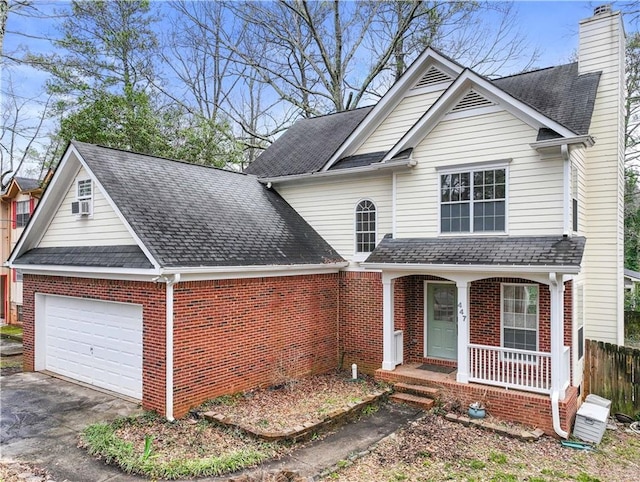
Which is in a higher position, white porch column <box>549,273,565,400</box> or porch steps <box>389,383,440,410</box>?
white porch column <box>549,273,565,400</box>

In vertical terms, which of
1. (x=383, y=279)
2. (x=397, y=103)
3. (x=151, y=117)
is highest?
(x=151, y=117)

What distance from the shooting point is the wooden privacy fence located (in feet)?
33.8

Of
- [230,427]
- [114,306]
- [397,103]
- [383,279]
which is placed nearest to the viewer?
[230,427]

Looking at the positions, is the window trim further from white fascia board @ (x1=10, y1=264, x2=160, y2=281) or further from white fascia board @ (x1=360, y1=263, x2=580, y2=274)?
white fascia board @ (x1=360, y1=263, x2=580, y2=274)

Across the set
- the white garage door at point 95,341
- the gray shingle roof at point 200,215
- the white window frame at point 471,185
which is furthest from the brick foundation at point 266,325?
the white window frame at point 471,185

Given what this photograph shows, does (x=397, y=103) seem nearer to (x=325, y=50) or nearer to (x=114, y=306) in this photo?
(x=114, y=306)

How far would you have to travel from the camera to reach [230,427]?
7.95 meters

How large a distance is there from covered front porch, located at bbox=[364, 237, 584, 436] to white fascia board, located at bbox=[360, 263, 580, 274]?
0.02m

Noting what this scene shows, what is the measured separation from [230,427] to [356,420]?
2.63 m

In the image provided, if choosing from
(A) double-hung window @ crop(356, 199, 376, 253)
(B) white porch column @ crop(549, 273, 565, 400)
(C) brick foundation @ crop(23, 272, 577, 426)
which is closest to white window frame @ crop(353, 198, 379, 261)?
(A) double-hung window @ crop(356, 199, 376, 253)

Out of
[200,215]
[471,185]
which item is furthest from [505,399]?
[200,215]

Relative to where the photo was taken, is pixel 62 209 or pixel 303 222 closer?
pixel 62 209

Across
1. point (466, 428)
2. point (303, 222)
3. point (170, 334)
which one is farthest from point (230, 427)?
point (303, 222)

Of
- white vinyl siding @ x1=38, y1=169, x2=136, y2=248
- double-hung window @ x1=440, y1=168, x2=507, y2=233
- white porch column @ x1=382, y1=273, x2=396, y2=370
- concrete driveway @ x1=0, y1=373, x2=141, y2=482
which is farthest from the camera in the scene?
white porch column @ x1=382, y1=273, x2=396, y2=370
